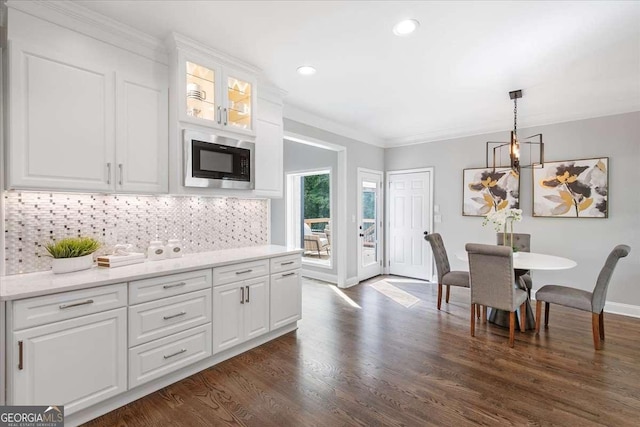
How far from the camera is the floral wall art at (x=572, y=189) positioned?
3.99m

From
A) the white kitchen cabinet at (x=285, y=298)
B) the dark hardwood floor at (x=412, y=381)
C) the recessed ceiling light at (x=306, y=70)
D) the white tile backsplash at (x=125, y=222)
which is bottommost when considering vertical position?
the dark hardwood floor at (x=412, y=381)

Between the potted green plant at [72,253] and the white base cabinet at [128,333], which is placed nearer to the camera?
the white base cabinet at [128,333]

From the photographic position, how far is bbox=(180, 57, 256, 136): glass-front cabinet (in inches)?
104

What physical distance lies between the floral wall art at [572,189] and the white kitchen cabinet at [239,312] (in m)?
3.99

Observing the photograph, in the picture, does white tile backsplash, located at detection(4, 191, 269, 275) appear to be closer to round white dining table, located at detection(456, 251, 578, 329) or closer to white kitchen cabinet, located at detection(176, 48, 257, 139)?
white kitchen cabinet, located at detection(176, 48, 257, 139)

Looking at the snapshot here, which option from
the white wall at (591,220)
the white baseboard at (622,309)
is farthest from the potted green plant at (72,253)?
the white baseboard at (622,309)

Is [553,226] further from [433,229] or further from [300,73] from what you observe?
[300,73]

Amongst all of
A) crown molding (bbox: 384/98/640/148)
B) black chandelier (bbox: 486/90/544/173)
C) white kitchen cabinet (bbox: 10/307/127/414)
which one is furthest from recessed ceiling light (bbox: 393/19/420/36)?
crown molding (bbox: 384/98/640/148)

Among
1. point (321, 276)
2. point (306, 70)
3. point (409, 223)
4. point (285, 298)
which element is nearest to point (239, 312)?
point (285, 298)

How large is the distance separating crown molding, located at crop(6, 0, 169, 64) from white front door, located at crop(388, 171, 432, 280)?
14.5 ft

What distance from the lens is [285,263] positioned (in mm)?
3230

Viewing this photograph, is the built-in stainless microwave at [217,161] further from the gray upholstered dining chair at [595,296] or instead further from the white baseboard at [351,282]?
the gray upholstered dining chair at [595,296]

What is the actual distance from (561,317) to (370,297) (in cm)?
233

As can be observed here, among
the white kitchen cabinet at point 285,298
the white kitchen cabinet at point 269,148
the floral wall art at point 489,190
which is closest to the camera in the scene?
the white kitchen cabinet at point 285,298
